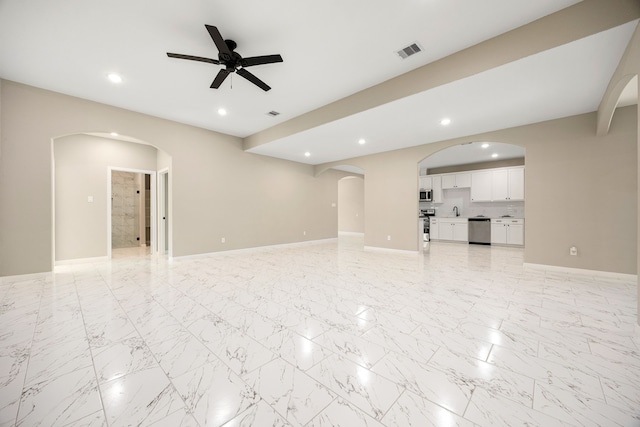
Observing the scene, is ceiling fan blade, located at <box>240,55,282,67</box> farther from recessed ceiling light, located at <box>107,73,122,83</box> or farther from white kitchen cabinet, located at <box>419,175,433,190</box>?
white kitchen cabinet, located at <box>419,175,433,190</box>

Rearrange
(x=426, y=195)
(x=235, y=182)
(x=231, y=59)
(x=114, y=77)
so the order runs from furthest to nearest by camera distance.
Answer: (x=426, y=195) < (x=235, y=182) < (x=114, y=77) < (x=231, y=59)

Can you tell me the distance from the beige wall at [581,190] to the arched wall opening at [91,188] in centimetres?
766

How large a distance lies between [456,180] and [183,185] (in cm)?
867

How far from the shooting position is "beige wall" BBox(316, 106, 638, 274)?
389cm

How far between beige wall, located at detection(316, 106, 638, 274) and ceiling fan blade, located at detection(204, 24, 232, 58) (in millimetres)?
5127

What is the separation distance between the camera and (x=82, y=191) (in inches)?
214

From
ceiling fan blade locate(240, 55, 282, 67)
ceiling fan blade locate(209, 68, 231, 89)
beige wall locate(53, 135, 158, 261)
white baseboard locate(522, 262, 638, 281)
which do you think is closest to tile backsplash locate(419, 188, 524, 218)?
white baseboard locate(522, 262, 638, 281)

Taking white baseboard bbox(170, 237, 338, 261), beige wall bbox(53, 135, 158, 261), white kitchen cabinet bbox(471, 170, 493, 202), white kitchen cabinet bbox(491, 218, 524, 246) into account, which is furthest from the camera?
white kitchen cabinet bbox(471, 170, 493, 202)

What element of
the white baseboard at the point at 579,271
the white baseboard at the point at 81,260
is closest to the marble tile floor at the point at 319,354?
the white baseboard at the point at 579,271

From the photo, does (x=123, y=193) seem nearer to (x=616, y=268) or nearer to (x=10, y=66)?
(x=10, y=66)

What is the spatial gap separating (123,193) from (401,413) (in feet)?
30.4

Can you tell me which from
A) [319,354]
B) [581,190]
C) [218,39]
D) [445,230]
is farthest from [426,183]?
[319,354]

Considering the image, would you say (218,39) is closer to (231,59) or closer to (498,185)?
(231,59)

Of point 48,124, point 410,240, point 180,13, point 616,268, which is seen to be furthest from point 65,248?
point 616,268
